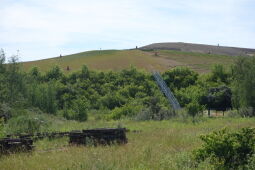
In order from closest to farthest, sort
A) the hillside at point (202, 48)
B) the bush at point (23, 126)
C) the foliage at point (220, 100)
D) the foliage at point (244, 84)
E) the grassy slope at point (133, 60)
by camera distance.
A: 1. the bush at point (23, 126)
2. the foliage at point (244, 84)
3. the foliage at point (220, 100)
4. the grassy slope at point (133, 60)
5. the hillside at point (202, 48)

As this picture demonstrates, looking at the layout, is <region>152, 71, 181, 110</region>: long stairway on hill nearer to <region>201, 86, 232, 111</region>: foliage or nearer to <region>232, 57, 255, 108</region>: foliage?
<region>201, 86, 232, 111</region>: foliage

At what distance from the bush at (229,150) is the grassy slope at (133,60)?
2204 inches

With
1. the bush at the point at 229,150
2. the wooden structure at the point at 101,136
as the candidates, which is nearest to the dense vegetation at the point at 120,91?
the wooden structure at the point at 101,136

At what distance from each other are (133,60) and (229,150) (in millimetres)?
60725

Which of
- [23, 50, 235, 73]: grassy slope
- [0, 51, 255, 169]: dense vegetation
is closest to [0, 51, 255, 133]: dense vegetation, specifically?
[0, 51, 255, 169]: dense vegetation

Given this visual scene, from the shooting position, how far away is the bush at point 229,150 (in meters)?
8.82

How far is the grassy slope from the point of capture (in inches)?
2675

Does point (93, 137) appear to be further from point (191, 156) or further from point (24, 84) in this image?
point (24, 84)

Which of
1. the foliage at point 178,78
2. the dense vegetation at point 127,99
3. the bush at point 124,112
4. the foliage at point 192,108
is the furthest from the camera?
the foliage at point 178,78

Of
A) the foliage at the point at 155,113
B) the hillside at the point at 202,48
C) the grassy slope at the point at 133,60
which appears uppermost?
the hillside at the point at 202,48

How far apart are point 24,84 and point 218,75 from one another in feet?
109

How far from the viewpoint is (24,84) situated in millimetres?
42281

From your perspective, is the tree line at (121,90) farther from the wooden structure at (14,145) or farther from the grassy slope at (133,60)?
the wooden structure at (14,145)

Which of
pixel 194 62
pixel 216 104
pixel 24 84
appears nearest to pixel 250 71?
pixel 216 104
